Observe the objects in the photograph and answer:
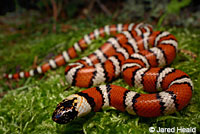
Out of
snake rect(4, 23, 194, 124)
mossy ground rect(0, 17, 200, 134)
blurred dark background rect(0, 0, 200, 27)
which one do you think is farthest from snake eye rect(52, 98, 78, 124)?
blurred dark background rect(0, 0, 200, 27)

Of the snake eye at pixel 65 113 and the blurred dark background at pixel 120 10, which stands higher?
the blurred dark background at pixel 120 10

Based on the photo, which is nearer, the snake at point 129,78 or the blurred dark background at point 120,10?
the snake at point 129,78

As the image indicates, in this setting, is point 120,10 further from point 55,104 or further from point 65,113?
point 65,113

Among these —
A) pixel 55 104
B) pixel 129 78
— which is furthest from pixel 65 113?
pixel 129 78

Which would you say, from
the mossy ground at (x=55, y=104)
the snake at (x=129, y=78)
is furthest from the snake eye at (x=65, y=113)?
the mossy ground at (x=55, y=104)

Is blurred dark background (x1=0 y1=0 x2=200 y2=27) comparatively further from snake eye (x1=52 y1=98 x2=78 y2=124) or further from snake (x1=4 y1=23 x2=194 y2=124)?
snake eye (x1=52 y1=98 x2=78 y2=124)

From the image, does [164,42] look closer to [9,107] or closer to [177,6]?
[177,6]

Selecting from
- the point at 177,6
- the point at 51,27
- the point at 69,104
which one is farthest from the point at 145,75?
the point at 51,27

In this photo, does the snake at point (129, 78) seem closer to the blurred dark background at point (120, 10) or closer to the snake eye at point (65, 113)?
the snake eye at point (65, 113)
